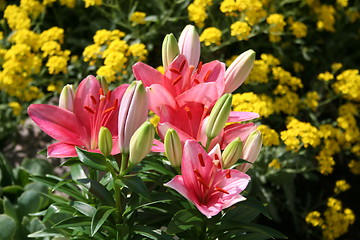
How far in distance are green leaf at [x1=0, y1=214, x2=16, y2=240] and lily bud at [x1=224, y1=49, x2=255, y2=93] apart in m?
0.82

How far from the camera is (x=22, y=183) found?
Answer: 2.29 metres

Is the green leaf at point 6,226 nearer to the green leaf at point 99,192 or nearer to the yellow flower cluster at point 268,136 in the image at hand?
the green leaf at point 99,192

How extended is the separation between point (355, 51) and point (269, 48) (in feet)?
2.15

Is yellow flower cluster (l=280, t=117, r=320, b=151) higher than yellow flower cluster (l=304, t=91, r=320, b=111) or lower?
higher

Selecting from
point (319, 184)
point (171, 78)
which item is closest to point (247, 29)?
point (319, 184)

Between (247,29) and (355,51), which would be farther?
(355,51)

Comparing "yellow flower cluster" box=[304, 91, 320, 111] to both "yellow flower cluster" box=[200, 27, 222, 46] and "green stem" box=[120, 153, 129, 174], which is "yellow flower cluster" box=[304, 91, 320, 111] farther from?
"green stem" box=[120, 153, 129, 174]

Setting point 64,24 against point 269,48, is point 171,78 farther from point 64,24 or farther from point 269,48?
point 64,24

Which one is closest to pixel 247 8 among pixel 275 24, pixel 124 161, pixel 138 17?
pixel 275 24

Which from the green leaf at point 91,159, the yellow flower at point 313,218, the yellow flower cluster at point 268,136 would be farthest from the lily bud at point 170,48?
the yellow flower at point 313,218

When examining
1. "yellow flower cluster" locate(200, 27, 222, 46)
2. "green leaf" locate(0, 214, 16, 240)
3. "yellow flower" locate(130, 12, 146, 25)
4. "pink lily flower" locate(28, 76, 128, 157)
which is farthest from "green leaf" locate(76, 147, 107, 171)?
"yellow flower" locate(130, 12, 146, 25)

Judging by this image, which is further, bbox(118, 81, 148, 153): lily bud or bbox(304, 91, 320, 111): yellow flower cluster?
bbox(304, 91, 320, 111): yellow flower cluster

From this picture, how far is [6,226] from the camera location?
70.5 inches

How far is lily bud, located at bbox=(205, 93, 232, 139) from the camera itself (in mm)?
1215
